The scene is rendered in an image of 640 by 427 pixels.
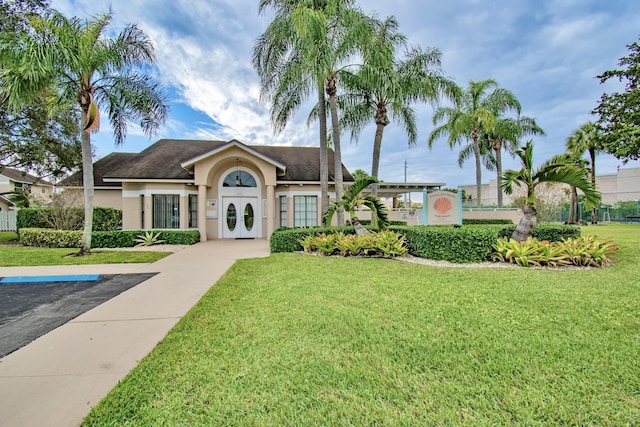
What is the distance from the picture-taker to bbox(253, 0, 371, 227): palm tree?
11328mm

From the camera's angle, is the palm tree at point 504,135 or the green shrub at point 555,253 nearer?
the green shrub at point 555,253

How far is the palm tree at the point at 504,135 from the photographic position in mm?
24406

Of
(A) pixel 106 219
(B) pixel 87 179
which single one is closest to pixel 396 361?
(B) pixel 87 179

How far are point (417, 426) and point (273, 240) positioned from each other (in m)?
10.2

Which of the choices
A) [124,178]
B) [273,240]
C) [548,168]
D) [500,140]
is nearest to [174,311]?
[273,240]

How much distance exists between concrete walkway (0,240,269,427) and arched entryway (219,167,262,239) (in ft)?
33.7

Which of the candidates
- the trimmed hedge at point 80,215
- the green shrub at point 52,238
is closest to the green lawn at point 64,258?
the green shrub at point 52,238

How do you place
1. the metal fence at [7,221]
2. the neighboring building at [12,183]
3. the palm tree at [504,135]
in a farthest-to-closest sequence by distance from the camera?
the palm tree at [504,135] → the neighboring building at [12,183] → the metal fence at [7,221]

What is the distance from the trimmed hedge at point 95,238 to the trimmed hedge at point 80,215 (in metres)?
1.56

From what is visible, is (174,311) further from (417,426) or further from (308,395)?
(417,426)

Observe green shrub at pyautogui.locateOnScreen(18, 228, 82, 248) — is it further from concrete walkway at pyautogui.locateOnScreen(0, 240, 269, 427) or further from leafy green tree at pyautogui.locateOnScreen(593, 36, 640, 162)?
leafy green tree at pyautogui.locateOnScreen(593, 36, 640, 162)

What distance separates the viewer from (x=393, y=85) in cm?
1207

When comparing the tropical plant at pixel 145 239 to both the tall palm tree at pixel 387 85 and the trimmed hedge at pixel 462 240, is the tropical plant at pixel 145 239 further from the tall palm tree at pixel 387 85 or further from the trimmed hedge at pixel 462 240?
the trimmed hedge at pixel 462 240

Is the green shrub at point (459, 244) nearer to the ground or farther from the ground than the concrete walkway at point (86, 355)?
farther from the ground
